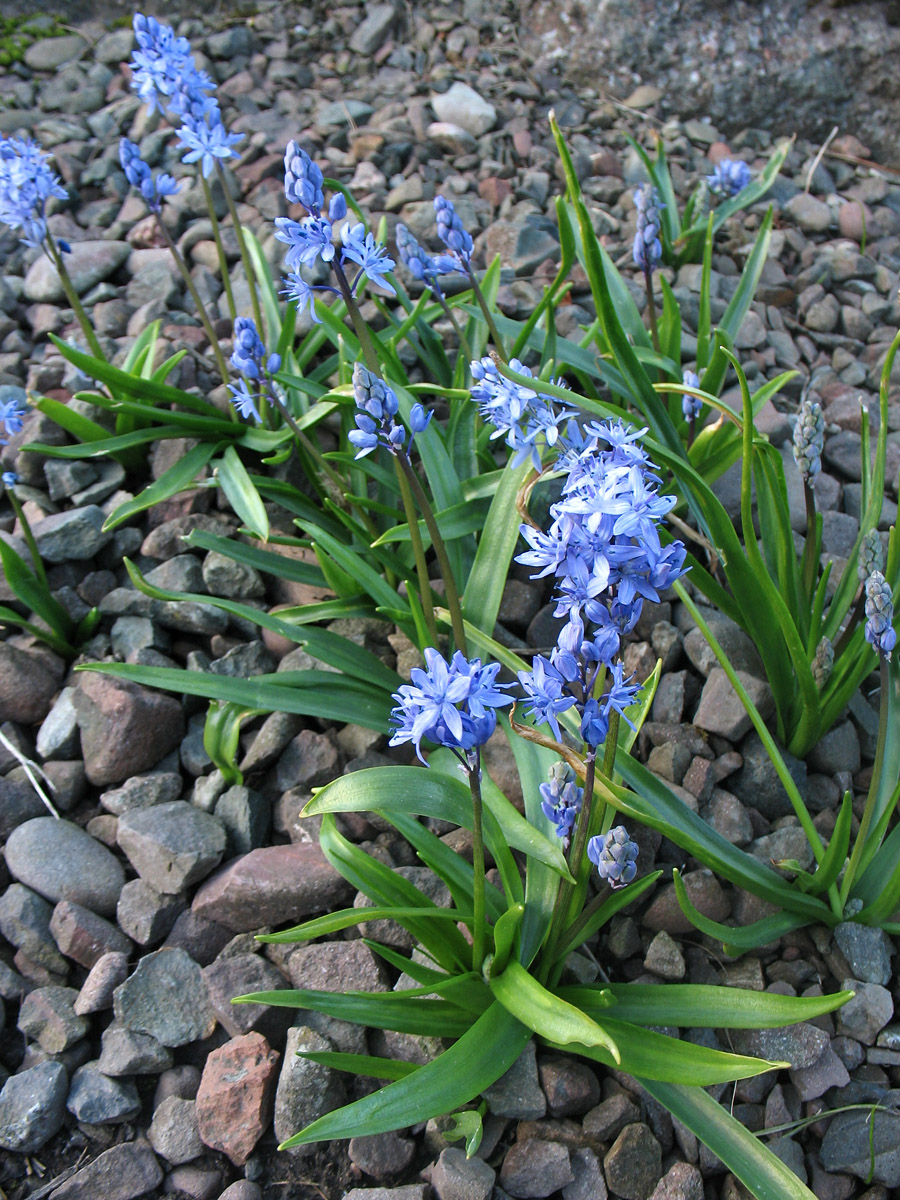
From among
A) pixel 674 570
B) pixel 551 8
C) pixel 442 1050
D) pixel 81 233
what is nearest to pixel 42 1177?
pixel 442 1050

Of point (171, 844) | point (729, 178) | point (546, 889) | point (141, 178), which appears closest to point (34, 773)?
point (171, 844)

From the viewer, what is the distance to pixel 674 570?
4.94 feet

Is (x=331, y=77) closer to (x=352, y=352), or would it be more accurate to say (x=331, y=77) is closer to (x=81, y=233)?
(x=81, y=233)

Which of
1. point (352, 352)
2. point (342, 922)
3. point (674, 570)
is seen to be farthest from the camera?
point (352, 352)

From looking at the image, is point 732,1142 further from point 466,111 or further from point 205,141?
point 466,111

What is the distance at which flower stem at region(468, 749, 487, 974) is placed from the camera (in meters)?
1.68

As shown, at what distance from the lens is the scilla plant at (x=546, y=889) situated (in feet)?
4.99

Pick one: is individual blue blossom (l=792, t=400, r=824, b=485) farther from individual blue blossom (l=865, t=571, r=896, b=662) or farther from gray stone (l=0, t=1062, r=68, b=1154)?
gray stone (l=0, t=1062, r=68, b=1154)

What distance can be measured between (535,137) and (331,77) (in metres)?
1.27

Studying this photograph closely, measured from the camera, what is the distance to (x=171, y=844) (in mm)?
2602

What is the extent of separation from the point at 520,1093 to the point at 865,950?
905 mm

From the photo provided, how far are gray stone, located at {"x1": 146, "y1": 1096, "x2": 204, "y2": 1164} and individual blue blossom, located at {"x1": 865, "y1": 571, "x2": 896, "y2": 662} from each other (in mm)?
1915

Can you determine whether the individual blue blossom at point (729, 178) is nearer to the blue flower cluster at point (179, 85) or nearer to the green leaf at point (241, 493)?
the blue flower cluster at point (179, 85)

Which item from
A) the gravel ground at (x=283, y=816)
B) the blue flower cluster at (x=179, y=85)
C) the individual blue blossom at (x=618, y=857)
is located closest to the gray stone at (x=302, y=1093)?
the gravel ground at (x=283, y=816)
